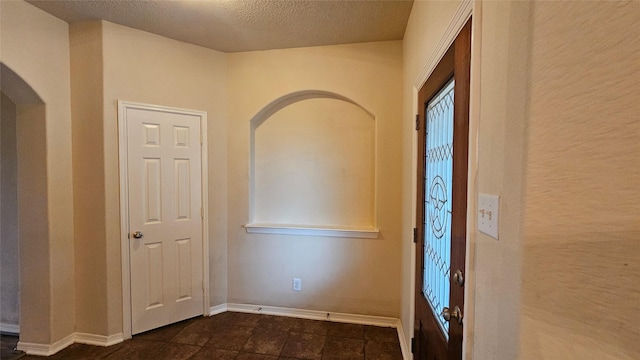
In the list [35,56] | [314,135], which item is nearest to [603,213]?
[314,135]

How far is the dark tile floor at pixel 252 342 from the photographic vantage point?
2021 millimetres

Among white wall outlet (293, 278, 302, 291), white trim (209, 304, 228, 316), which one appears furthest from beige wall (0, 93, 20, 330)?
white wall outlet (293, 278, 302, 291)

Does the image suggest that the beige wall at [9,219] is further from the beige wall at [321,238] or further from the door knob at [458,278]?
the door knob at [458,278]

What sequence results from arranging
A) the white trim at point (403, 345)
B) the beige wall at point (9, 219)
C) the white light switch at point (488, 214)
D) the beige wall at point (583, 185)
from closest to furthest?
the beige wall at point (583, 185) → the white light switch at point (488, 214) → the white trim at point (403, 345) → the beige wall at point (9, 219)

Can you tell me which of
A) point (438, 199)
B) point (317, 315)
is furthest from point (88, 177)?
point (438, 199)

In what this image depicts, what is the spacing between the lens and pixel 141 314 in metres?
2.26

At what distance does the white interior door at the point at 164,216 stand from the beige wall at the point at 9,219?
3.75 ft

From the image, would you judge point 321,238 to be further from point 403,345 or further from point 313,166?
point 403,345

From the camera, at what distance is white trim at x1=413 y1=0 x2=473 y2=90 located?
34.5 inches

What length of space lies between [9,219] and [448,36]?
12.2 feet

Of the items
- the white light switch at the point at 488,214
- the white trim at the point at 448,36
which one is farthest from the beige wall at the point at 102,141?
the white light switch at the point at 488,214

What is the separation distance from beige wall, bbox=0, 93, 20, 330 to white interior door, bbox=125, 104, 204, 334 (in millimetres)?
1144

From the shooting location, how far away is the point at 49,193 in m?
2.04

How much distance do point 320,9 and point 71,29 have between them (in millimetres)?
2091
